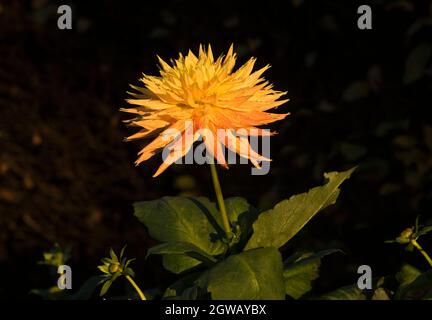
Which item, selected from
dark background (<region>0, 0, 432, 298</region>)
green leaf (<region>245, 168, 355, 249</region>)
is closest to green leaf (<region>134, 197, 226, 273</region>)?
green leaf (<region>245, 168, 355, 249</region>)

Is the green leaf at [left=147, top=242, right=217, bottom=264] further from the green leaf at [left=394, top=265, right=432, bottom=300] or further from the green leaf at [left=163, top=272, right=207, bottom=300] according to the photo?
the green leaf at [left=394, top=265, right=432, bottom=300]

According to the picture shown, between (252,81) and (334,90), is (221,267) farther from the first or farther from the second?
Answer: (334,90)

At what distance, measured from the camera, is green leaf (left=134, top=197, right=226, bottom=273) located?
4.77ft

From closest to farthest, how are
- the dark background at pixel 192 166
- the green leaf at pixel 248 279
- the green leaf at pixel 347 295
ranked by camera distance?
the green leaf at pixel 248 279, the green leaf at pixel 347 295, the dark background at pixel 192 166

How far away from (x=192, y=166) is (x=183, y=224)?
1.69 meters

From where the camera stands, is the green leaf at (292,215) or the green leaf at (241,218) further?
the green leaf at (241,218)

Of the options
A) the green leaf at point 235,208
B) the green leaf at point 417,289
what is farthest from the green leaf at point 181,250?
the green leaf at point 417,289

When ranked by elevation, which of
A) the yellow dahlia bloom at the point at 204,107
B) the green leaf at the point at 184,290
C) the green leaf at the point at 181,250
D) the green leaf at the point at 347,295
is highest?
the yellow dahlia bloom at the point at 204,107

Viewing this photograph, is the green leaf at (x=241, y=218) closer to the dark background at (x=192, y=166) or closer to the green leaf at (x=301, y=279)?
the green leaf at (x=301, y=279)

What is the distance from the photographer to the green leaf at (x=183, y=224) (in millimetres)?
1453

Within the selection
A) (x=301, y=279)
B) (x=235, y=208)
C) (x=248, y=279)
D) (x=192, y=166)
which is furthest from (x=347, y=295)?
(x=192, y=166)

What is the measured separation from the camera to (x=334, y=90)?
9.49 feet

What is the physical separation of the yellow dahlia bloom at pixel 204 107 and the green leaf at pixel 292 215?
11 centimetres
